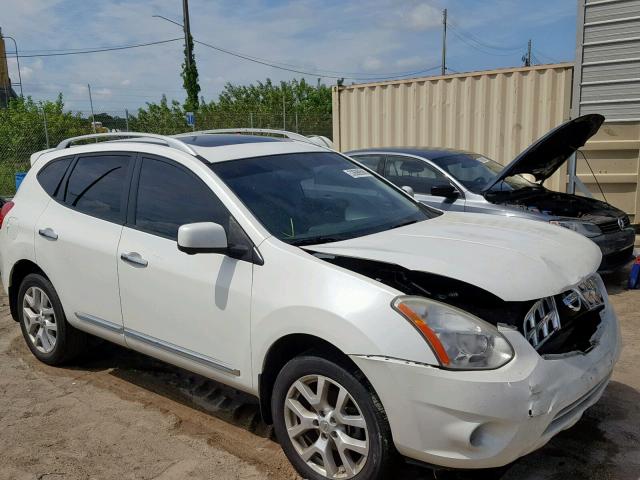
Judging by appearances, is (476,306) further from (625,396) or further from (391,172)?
(391,172)

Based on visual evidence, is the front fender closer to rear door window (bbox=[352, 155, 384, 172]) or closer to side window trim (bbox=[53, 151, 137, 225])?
side window trim (bbox=[53, 151, 137, 225])

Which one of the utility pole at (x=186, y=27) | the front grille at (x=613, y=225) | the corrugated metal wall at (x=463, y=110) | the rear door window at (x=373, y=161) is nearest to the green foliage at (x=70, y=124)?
the utility pole at (x=186, y=27)

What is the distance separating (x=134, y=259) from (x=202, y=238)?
2.75ft

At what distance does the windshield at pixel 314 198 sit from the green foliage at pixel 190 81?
24787 mm

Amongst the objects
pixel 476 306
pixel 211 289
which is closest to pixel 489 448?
pixel 476 306

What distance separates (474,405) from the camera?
2.39 meters

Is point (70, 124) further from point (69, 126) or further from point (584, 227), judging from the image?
point (584, 227)

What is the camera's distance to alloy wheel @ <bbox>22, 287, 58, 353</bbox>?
4.54 m

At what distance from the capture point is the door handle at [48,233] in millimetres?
4254

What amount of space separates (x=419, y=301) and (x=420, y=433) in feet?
1.78

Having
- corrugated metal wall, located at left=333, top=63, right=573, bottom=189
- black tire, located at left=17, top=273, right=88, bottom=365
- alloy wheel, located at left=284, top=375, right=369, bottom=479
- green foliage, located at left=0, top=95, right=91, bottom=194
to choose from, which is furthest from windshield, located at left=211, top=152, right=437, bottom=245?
green foliage, located at left=0, top=95, right=91, bottom=194

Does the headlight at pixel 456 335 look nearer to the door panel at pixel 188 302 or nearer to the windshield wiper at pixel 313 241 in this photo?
the windshield wiper at pixel 313 241

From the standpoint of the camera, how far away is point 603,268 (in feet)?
20.6

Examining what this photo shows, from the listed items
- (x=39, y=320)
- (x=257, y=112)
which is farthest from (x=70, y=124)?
(x=39, y=320)
